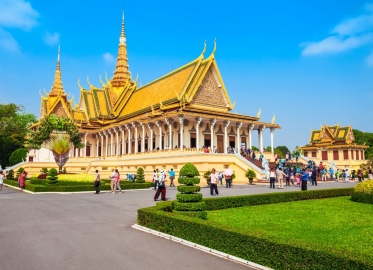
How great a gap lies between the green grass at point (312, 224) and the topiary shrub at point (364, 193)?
1.49m

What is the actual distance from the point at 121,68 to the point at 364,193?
49.5 meters

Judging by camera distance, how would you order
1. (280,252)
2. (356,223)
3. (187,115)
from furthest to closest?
(187,115) → (356,223) → (280,252)

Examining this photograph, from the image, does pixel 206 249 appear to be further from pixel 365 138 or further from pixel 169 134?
pixel 365 138

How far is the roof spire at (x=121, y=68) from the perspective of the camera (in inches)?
2217

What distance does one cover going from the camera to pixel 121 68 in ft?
191

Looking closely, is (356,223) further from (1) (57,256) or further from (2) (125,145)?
(2) (125,145)

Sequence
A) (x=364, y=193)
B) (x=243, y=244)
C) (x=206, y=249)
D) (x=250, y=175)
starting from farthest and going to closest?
(x=250, y=175) < (x=364, y=193) < (x=206, y=249) < (x=243, y=244)

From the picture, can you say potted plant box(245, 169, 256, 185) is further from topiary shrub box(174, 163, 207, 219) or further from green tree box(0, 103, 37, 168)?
green tree box(0, 103, 37, 168)

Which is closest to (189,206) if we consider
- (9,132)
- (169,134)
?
(169,134)

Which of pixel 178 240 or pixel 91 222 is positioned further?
pixel 91 222

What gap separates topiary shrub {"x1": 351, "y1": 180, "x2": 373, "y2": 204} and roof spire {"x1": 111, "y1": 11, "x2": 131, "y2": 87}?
4612 centimetres

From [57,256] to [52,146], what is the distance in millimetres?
28326

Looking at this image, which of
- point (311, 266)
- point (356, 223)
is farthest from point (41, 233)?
point (356, 223)

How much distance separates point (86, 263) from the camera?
6.15 m
